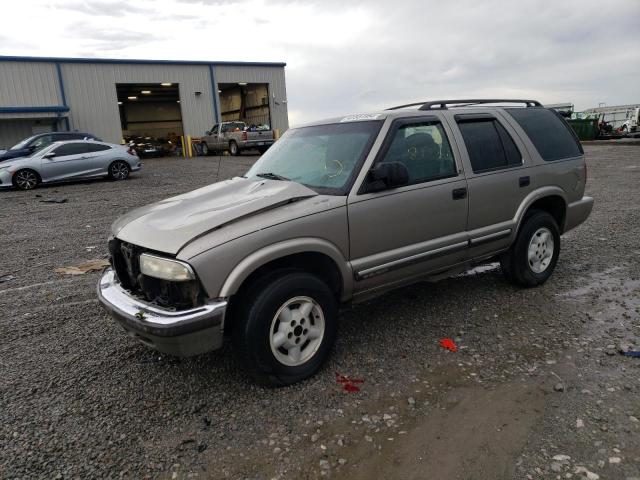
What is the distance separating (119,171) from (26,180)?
2747 millimetres

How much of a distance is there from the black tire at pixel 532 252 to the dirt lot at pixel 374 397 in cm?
15

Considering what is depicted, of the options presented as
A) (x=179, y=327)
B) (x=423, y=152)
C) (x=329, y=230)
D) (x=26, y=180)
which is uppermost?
(x=423, y=152)

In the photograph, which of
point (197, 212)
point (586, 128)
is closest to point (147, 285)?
point (197, 212)

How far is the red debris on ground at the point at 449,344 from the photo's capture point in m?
3.73

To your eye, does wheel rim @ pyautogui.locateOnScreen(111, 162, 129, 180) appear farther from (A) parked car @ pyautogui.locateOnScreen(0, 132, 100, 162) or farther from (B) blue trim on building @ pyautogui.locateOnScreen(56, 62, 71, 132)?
(B) blue trim on building @ pyautogui.locateOnScreen(56, 62, 71, 132)

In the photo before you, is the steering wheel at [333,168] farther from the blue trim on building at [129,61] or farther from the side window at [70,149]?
the blue trim on building at [129,61]

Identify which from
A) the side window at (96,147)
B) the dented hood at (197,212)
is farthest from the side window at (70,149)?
the dented hood at (197,212)

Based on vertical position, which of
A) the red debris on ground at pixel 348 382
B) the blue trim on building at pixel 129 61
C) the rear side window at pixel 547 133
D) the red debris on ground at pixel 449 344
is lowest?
the red debris on ground at pixel 449 344

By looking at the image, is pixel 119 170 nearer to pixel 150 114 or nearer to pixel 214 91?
pixel 214 91

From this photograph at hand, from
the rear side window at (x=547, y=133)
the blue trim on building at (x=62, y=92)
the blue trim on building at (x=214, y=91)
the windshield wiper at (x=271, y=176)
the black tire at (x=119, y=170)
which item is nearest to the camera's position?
the windshield wiper at (x=271, y=176)

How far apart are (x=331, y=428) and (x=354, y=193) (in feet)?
5.19

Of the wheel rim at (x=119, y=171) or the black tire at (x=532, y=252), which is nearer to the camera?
the black tire at (x=532, y=252)

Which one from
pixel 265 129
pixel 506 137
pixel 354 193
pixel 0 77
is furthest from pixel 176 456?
pixel 0 77

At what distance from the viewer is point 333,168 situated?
3742 mm
